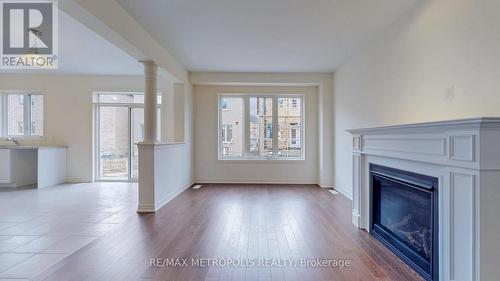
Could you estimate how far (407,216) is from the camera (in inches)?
108

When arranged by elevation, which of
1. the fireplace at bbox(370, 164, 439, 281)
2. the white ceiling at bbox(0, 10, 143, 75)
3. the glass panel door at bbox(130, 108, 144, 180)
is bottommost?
the fireplace at bbox(370, 164, 439, 281)

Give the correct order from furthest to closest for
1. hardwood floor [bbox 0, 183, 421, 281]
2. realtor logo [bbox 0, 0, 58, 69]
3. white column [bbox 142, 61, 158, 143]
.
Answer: white column [bbox 142, 61, 158, 143] → realtor logo [bbox 0, 0, 58, 69] → hardwood floor [bbox 0, 183, 421, 281]

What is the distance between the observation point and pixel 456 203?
194 cm

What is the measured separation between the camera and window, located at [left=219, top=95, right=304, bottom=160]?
7.39 m

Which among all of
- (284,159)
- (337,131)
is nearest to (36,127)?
(284,159)

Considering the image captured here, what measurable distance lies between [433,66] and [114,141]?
6.91 meters

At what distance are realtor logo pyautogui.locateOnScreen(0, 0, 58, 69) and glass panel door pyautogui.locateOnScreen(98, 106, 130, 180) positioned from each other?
1.86 m

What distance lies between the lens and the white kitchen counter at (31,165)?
253 inches

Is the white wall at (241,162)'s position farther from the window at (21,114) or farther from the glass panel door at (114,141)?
the window at (21,114)

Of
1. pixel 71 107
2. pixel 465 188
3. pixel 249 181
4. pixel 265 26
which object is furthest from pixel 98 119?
pixel 465 188

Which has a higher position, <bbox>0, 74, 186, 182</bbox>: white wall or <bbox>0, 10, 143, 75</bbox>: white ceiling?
<bbox>0, 10, 143, 75</bbox>: white ceiling

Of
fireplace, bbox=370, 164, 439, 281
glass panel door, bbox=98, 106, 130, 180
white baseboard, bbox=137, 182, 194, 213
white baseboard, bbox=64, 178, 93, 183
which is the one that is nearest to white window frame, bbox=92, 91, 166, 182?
glass panel door, bbox=98, 106, 130, 180

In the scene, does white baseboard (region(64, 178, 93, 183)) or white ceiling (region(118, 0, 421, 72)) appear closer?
white ceiling (region(118, 0, 421, 72))

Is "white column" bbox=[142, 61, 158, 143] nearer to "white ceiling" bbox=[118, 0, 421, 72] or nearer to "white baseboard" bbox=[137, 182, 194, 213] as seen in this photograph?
"white ceiling" bbox=[118, 0, 421, 72]
